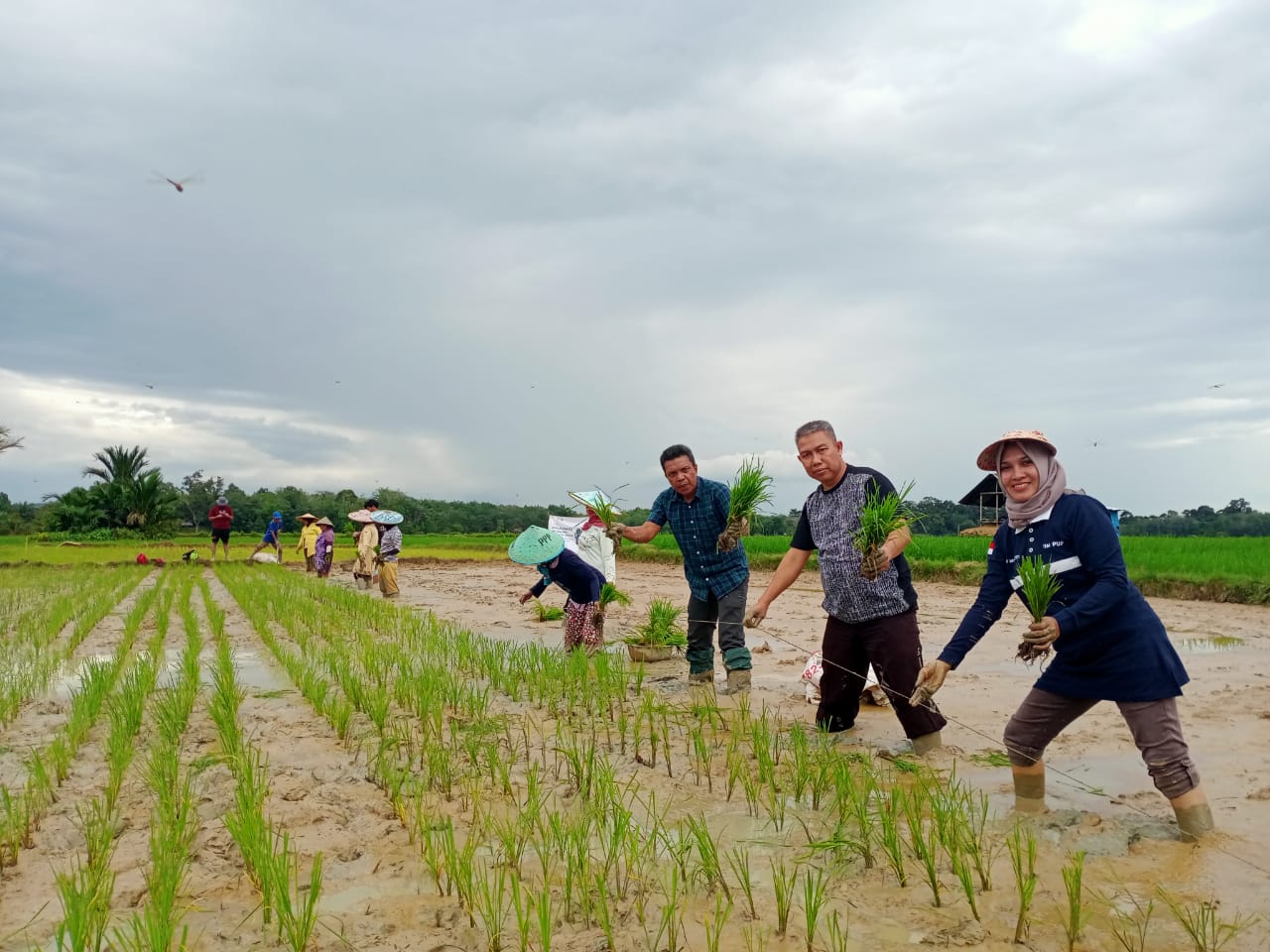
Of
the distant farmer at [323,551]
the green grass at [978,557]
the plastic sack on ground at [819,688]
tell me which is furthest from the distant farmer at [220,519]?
the plastic sack on ground at [819,688]

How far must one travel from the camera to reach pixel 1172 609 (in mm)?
9844

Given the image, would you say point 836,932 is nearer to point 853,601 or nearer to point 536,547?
point 853,601

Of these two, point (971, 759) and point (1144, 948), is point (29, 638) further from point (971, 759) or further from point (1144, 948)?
point (1144, 948)

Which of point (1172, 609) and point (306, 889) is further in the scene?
point (1172, 609)

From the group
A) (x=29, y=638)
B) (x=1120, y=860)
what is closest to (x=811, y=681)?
(x=1120, y=860)

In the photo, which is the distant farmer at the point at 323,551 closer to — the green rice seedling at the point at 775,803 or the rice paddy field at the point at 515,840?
the rice paddy field at the point at 515,840

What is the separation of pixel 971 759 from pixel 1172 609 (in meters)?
7.65

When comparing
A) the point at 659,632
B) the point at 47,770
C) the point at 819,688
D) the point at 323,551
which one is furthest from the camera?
the point at 323,551

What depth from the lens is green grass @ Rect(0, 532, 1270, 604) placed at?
10742 mm

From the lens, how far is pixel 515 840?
2.53 meters

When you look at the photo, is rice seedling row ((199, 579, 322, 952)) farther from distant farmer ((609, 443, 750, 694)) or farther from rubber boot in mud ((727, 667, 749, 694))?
rubber boot in mud ((727, 667, 749, 694))

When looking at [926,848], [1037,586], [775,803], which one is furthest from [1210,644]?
[926,848]

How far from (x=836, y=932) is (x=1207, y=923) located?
0.95m

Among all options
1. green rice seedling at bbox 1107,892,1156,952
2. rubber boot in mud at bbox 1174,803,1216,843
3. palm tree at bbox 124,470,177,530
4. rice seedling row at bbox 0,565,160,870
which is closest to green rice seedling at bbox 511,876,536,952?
green rice seedling at bbox 1107,892,1156,952
